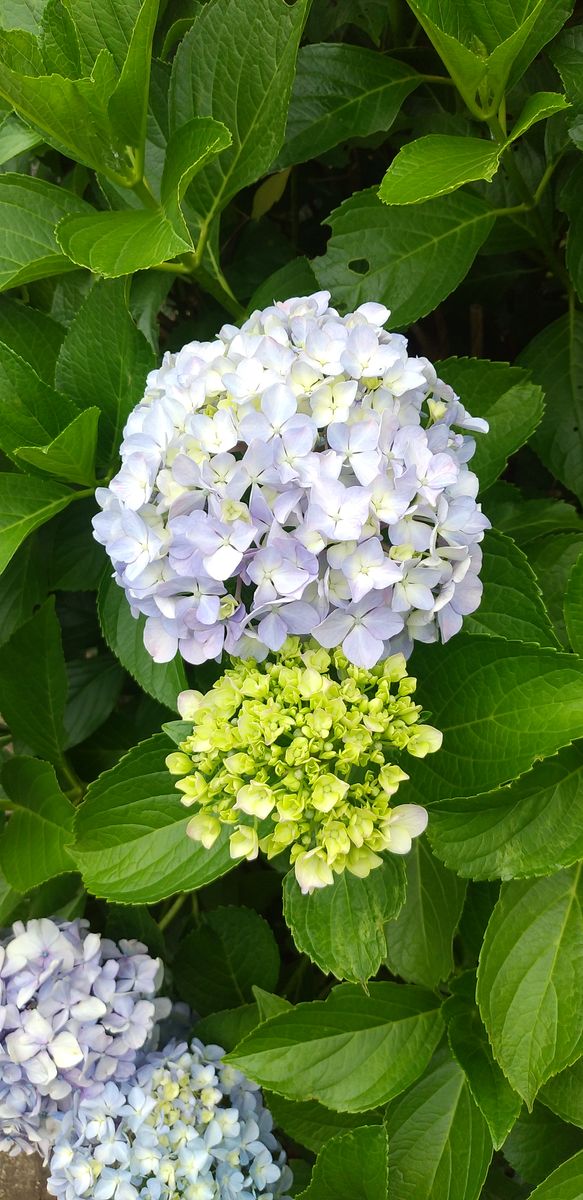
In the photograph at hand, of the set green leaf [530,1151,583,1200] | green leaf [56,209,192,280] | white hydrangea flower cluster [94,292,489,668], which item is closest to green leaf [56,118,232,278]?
green leaf [56,209,192,280]

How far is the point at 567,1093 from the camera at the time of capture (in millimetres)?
888

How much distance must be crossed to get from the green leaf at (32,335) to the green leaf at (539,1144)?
0.93 metres

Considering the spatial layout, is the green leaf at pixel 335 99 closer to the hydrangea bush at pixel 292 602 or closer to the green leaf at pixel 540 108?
the hydrangea bush at pixel 292 602

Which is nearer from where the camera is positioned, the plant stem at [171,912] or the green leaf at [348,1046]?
the green leaf at [348,1046]

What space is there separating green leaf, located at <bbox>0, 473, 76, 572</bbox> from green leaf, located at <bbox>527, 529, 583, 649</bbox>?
1.60 ft

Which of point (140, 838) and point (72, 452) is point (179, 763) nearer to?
point (140, 838)

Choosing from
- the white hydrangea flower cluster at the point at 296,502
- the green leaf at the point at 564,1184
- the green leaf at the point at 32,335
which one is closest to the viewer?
the white hydrangea flower cluster at the point at 296,502

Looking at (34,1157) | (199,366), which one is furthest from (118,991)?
(199,366)

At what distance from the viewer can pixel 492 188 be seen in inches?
41.8

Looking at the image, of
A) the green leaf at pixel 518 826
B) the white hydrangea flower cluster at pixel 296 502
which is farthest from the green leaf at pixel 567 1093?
the white hydrangea flower cluster at pixel 296 502

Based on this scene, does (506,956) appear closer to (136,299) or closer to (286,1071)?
(286,1071)

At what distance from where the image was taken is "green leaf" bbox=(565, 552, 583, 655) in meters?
0.81

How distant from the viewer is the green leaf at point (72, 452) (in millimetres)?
829

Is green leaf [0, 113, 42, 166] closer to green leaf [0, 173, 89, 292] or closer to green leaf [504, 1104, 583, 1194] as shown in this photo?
green leaf [0, 173, 89, 292]
